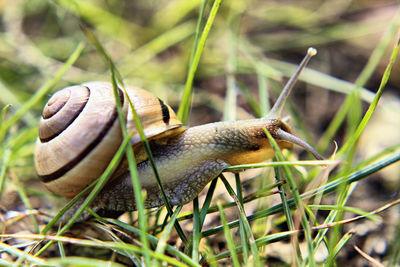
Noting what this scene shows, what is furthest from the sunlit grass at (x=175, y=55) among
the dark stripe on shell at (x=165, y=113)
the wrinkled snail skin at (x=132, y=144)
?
the wrinkled snail skin at (x=132, y=144)

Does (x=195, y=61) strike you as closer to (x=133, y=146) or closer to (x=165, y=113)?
(x=165, y=113)

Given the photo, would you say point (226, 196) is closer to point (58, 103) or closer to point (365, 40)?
point (58, 103)

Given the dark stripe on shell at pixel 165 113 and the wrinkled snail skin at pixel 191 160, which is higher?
the dark stripe on shell at pixel 165 113

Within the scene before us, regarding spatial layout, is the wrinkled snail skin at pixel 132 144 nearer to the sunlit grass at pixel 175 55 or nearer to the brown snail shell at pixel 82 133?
the brown snail shell at pixel 82 133

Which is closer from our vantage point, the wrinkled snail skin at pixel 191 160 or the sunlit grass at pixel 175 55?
the wrinkled snail skin at pixel 191 160

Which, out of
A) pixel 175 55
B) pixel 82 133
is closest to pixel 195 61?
pixel 82 133

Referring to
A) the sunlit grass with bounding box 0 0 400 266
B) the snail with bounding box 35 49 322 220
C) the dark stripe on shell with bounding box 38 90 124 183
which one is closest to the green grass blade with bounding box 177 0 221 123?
the sunlit grass with bounding box 0 0 400 266
